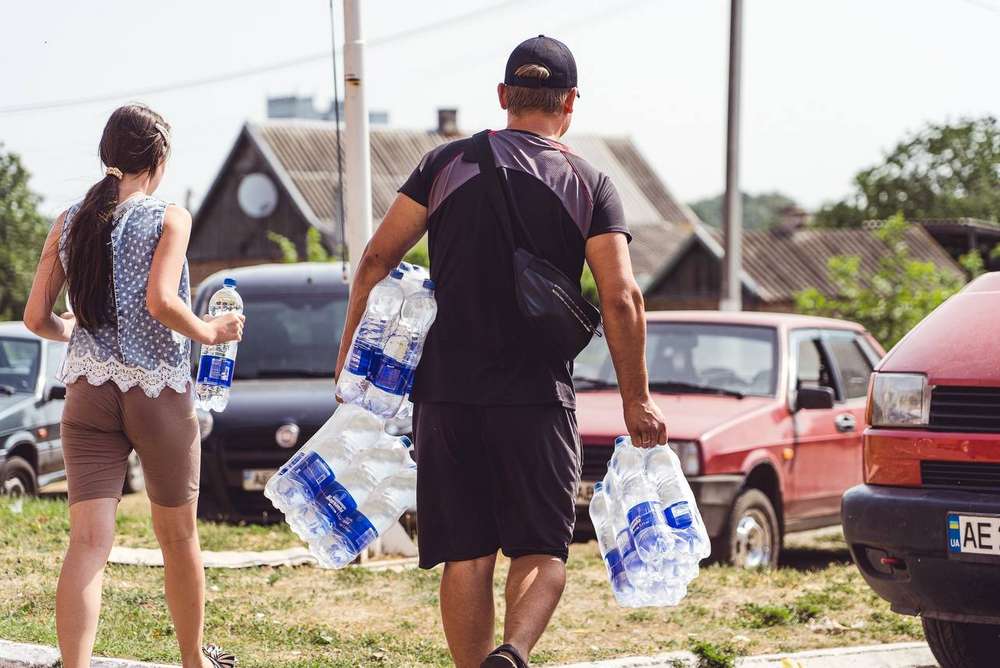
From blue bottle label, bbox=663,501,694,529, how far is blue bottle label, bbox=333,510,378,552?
941 millimetres

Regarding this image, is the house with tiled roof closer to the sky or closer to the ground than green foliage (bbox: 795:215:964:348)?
closer to the sky

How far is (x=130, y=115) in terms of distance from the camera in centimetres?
455

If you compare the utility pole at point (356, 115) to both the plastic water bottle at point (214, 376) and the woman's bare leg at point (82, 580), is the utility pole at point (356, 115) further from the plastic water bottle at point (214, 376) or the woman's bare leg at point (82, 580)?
the woman's bare leg at point (82, 580)

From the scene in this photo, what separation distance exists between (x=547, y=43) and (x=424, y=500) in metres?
1.40

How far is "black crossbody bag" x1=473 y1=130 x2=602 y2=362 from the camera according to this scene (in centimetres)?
407

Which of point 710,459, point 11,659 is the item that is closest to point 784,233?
point 710,459

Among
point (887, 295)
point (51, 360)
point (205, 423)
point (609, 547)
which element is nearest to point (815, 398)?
point (205, 423)

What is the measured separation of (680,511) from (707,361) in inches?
205

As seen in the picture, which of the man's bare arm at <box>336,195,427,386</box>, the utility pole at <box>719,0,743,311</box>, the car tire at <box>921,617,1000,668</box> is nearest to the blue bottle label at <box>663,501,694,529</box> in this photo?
the man's bare arm at <box>336,195,427,386</box>

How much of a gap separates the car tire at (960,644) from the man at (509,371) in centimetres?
192

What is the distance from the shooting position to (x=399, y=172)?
53.0 metres

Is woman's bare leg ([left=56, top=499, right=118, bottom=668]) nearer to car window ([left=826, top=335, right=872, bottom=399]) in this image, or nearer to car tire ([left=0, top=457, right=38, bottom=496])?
car window ([left=826, top=335, right=872, bottom=399])

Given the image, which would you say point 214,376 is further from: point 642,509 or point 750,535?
point 750,535

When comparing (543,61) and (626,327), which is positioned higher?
(543,61)
